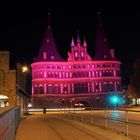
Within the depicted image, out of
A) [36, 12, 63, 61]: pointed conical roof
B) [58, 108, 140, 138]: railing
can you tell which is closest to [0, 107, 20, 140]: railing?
[58, 108, 140, 138]: railing

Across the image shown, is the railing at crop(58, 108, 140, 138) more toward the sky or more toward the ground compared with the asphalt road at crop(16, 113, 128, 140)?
more toward the sky

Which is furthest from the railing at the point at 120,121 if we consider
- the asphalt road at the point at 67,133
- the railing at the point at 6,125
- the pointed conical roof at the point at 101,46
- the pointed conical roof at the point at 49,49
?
the pointed conical roof at the point at 101,46

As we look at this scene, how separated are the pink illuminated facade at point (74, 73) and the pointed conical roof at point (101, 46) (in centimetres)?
37

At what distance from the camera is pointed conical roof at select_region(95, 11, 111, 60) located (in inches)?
5704

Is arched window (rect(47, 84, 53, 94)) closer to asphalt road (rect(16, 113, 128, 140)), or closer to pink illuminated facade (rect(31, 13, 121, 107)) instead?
pink illuminated facade (rect(31, 13, 121, 107))

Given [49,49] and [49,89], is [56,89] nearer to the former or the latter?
[49,89]

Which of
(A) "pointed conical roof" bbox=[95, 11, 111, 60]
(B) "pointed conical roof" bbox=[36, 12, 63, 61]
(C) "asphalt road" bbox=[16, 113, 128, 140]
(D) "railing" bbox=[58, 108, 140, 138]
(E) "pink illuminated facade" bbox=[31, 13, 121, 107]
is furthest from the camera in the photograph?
(A) "pointed conical roof" bbox=[95, 11, 111, 60]

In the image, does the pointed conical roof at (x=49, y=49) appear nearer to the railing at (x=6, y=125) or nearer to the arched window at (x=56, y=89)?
the arched window at (x=56, y=89)

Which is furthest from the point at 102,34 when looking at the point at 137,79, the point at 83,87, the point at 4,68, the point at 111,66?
the point at 4,68

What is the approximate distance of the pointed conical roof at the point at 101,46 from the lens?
145m

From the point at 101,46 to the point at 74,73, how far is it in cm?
1650

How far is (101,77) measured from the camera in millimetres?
140000

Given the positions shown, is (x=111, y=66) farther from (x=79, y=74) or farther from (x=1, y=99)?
(x=1, y=99)

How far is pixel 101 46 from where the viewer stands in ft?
486
